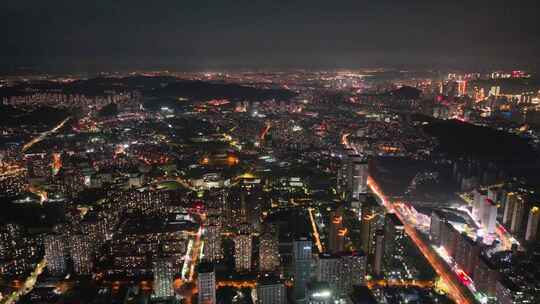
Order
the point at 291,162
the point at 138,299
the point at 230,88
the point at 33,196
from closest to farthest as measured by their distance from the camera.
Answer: the point at 138,299
the point at 33,196
the point at 291,162
the point at 230,88

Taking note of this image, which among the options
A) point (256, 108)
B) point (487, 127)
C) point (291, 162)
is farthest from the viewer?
point (256, 108)

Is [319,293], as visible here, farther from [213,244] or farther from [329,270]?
[213,244]

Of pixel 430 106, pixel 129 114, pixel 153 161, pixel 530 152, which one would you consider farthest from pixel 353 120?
pixel 129 114

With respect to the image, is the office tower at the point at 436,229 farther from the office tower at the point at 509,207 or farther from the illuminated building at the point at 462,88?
the illuminated building at the point at 462,88

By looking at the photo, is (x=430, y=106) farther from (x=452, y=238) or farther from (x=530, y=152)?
(x=452, y=238)

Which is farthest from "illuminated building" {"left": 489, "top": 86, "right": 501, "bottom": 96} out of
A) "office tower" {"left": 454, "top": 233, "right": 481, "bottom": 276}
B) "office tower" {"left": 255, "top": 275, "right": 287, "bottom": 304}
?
"office tower" {"left": 255, "top": 275, "right": 287, "bottom": 304}

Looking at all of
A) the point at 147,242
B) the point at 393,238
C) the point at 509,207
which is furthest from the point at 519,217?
the point at 147,242

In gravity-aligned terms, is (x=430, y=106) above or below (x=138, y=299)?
above
